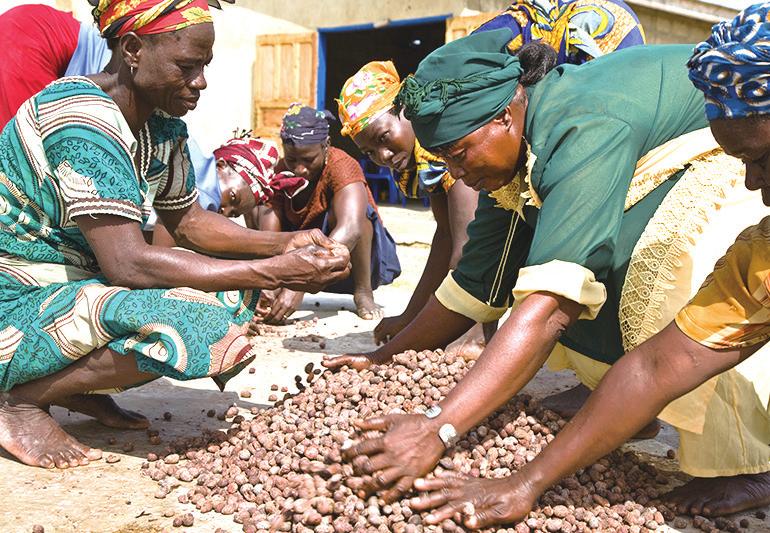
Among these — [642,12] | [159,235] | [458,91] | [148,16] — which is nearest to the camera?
[458,91]

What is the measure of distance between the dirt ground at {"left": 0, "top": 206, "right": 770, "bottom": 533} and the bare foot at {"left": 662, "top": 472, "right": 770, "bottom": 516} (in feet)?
0.24

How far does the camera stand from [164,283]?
277 cm

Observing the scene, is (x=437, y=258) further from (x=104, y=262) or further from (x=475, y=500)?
(x=475, y=500)

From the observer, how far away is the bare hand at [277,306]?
534cm

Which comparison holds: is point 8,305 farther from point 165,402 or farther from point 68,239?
point 165,402

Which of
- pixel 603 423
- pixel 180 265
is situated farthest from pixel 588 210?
pixel 180 265

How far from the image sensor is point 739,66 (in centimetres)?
188

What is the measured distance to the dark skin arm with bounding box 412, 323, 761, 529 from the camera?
6.99ft

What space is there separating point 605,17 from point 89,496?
3.25m

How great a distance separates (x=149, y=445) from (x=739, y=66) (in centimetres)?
243

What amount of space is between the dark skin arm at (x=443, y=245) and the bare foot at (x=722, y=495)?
5.68ft

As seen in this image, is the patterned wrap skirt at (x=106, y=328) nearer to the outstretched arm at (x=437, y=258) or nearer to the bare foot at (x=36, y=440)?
the bare foot at (x=36, y=440)

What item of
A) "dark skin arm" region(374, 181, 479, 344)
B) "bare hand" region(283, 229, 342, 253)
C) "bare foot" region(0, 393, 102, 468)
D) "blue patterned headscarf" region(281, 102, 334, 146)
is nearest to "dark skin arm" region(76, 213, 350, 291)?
"bare hand" region(283, 229, 342, 253)

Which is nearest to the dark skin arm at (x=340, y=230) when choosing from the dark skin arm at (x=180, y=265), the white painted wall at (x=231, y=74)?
the dark skin arm at (x=180, y=265)
